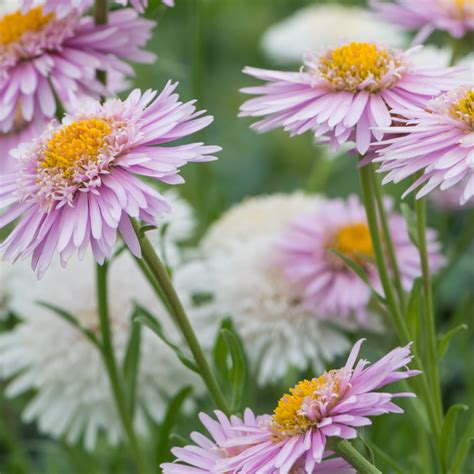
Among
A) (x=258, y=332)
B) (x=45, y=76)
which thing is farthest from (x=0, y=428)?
(x=45, y=76)

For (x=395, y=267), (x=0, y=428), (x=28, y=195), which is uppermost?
(x=28, y=195)

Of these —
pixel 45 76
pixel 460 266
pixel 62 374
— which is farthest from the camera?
pixel 460 266

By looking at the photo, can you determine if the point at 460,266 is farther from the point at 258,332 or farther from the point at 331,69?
the point at 331,69

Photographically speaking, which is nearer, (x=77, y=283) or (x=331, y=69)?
(x=331, y=69)

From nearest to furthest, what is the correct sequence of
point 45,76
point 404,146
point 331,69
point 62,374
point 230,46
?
1. point 404,146
2. point 331,69
3. point 45,76
4. point 62,374
5. point 230,46

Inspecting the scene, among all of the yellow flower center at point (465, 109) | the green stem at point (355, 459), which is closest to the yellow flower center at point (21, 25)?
the yellow flower center at point (465, 109)

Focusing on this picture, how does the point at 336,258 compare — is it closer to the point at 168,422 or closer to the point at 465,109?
the point at 168,422

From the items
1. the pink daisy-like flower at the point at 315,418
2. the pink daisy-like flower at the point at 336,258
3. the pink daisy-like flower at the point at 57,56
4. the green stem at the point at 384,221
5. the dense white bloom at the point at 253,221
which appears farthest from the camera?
the dense white bloom at the point at 253,221

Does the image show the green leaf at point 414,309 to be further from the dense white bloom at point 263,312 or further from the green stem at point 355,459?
the dense white bloom at point 263,312
